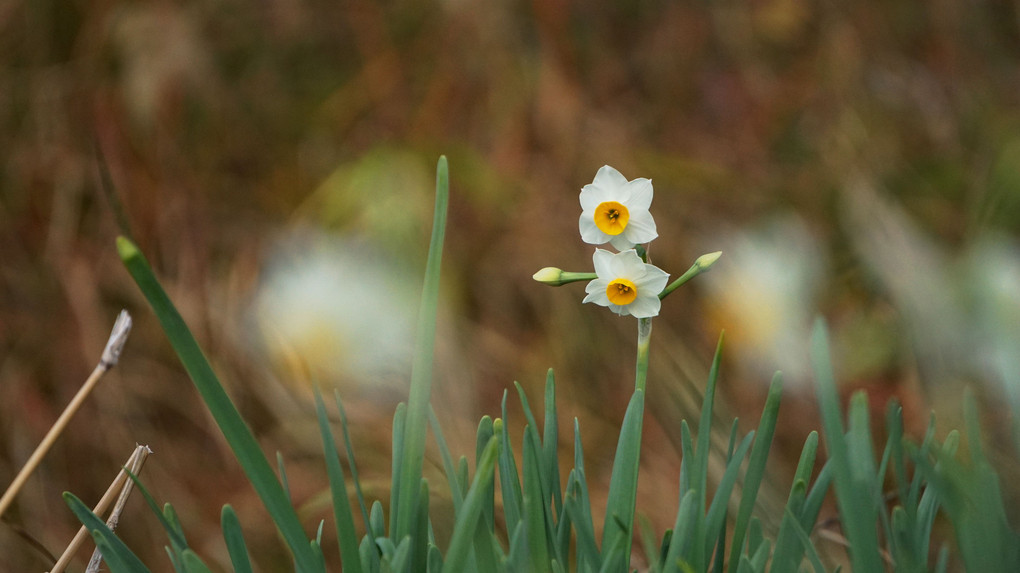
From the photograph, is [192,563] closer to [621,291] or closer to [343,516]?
[343,516]

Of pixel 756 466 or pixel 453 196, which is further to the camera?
pixel 453 196

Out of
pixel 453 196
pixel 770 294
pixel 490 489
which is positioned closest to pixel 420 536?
pixel 490 489

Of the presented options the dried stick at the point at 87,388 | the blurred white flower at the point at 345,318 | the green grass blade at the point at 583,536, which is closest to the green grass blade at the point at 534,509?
the green grass blade at the point at 583,536

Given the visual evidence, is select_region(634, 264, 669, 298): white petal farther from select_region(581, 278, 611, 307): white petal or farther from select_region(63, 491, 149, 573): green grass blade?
select_region(63, 491, 149, 573): green grass blade

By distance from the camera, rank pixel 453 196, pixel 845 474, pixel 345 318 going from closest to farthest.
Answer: pixel 845 474, pixel 345 318, pixel 453 196

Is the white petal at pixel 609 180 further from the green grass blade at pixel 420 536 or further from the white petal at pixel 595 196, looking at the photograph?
the green grass blade at pixel 420 536

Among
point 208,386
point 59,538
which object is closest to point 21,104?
point 59,538
